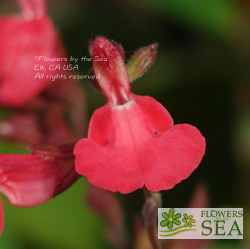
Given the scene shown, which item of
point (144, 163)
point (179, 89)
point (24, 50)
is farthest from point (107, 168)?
point (179, 89)

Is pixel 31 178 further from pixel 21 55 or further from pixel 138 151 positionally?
pixel 21 55

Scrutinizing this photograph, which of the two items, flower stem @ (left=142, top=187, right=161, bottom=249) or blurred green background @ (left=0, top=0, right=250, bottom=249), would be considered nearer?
flower stem @ (left=142, top=187, right=161, bottom=249)

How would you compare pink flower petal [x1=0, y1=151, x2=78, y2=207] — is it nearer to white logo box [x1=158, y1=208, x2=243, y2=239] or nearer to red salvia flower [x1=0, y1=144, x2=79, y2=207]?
red salvia flower [x1=0, y1=144, x2=79, y2=207]

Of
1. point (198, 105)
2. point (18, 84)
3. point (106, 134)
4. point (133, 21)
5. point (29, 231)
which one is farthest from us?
point (133, 21)

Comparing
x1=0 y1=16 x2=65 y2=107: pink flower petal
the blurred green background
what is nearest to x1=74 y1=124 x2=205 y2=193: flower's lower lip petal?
x1=0 y1=16 x2=65 y2=107: pink flower petal

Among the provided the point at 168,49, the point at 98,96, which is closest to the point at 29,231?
the point at 98,96

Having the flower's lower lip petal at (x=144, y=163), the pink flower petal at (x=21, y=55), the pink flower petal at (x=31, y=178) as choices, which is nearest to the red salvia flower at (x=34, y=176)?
the pink flower petal at (x=31, y=178)

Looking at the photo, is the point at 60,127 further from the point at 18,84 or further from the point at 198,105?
the point at 198,105
